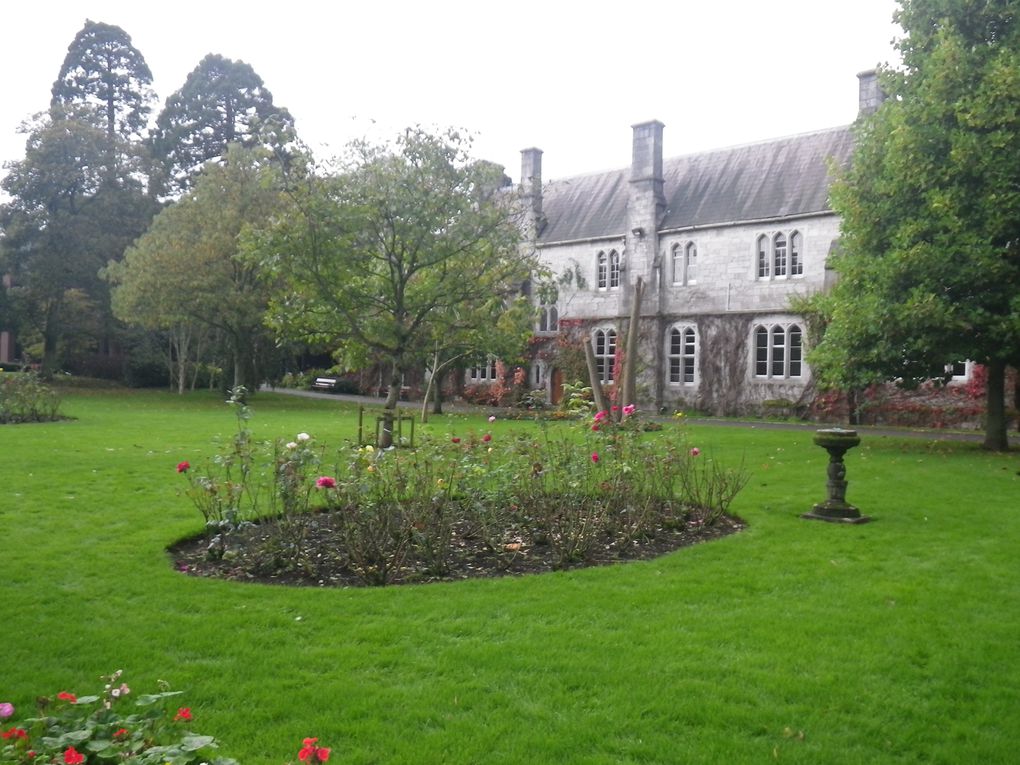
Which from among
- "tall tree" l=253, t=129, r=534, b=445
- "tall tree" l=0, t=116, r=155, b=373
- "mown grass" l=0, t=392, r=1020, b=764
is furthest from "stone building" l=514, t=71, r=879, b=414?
"mown grass" l=0, t=392, r=1020, b=764

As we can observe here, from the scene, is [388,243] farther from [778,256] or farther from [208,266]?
[778,256]

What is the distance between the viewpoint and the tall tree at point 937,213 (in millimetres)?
16266

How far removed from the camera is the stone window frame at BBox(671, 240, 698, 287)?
33.3 m

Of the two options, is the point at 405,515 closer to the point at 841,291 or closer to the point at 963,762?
the point at 963,762

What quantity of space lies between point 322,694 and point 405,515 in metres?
2.80

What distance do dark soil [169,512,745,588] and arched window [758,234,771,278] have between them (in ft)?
81.4

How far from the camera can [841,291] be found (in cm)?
1864

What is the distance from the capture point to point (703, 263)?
32969mm

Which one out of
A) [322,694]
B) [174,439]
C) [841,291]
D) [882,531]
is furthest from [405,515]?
[841,291]

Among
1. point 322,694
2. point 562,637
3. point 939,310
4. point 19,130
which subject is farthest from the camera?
point 19,130

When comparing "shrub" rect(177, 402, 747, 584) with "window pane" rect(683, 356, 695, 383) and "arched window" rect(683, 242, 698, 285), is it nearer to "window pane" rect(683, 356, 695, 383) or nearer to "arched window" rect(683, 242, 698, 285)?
"window pane" rect(683, 356, 695, 383)

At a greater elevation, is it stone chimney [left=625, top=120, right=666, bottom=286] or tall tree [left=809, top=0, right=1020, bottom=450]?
stone chimney [left=625, top=120, right=666, bottom=286]

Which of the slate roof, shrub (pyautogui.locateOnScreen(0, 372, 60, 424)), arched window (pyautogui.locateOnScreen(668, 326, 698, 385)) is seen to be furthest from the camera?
arched window (pyautogui.locateOnScreen(668, 326, 698, 385))

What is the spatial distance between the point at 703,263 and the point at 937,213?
16.3m
